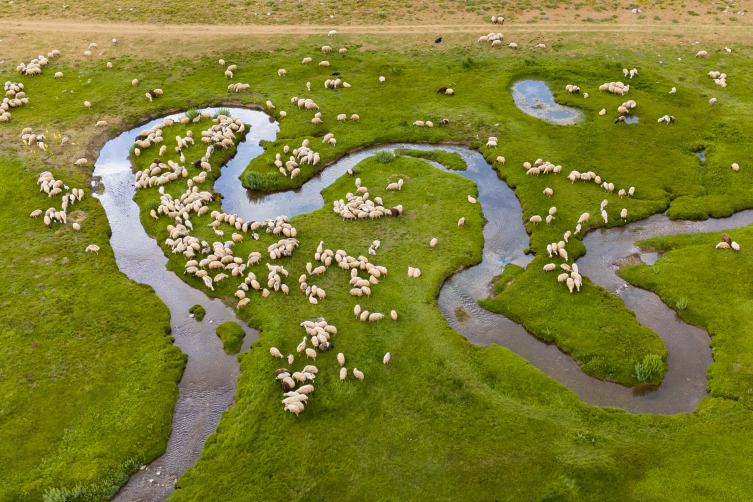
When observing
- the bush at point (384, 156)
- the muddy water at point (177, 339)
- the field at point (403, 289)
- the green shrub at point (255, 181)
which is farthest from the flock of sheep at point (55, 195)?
the bush at point (384, 156)

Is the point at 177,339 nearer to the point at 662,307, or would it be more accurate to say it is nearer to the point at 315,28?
the point at 662,307

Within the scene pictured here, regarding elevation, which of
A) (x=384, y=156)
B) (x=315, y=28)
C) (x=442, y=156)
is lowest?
(x=442, y=156)

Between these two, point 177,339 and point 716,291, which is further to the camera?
point 716,291

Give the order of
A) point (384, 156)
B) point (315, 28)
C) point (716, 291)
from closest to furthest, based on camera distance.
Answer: point (716, 291) < point (384, 156) < point (315, 28)

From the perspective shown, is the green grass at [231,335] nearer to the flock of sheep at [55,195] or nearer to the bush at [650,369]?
the flock of sheep at [55,195]

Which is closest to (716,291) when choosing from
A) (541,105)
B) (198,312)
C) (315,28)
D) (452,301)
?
(452,301)

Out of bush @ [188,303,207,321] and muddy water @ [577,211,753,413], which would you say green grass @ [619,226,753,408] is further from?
bush @ [188,303,207,321]
